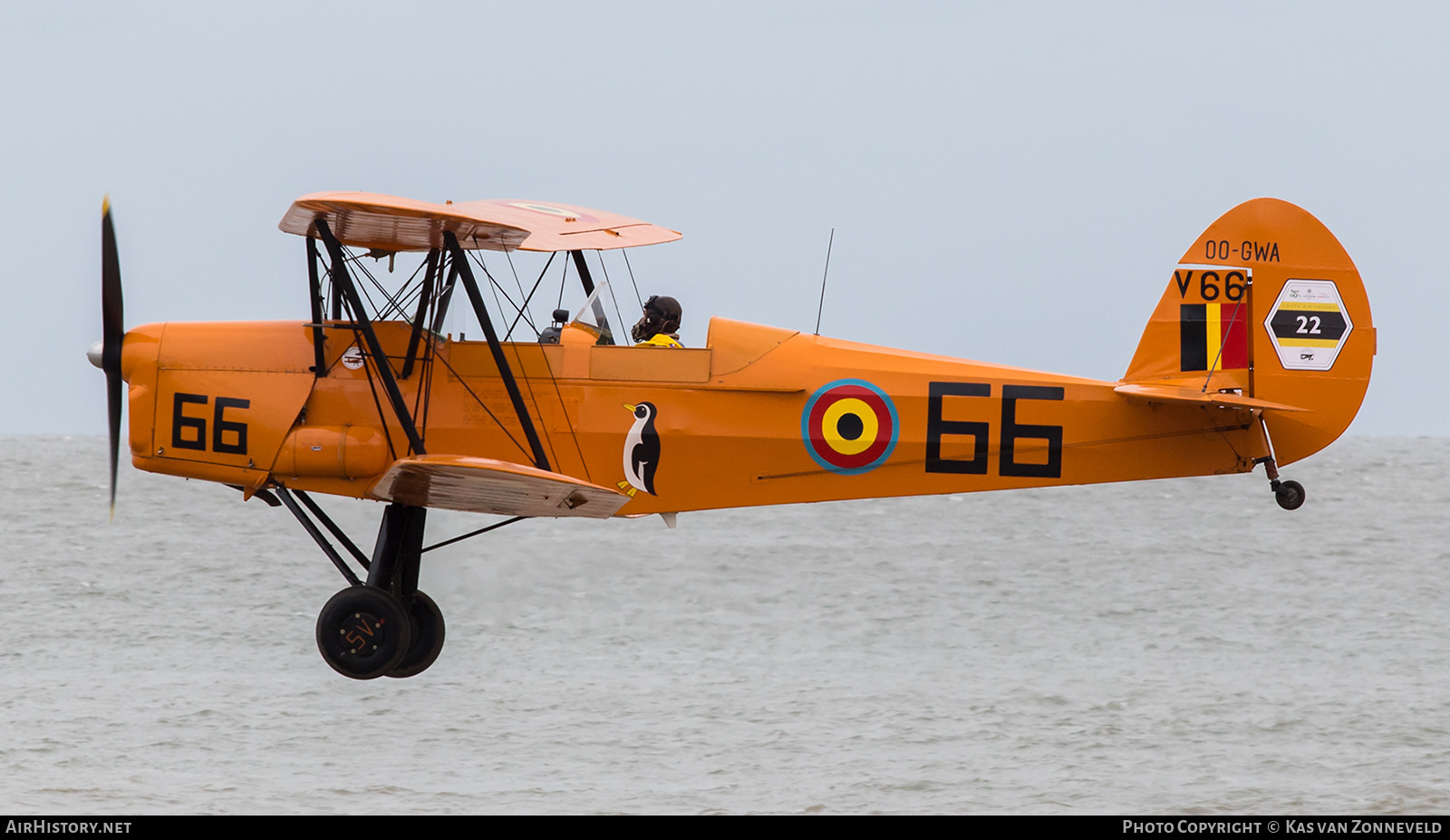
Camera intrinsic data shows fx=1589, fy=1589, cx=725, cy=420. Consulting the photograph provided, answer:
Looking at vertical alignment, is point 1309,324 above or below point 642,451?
above

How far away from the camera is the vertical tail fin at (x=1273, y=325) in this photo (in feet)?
33.7

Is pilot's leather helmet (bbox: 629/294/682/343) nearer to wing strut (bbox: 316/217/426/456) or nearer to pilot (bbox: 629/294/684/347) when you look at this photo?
pilot (bbox: 629/294/684/347)

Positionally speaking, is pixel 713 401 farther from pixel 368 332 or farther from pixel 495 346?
pixel 368 332

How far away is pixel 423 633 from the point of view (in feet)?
36.8

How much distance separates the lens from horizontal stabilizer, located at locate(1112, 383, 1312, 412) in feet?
32.5

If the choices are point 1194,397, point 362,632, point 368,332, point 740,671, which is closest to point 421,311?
point 368,332

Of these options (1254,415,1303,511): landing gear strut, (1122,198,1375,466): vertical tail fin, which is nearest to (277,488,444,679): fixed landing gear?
(1122,198,1375,466): vertical tail fin

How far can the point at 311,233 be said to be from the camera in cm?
1024

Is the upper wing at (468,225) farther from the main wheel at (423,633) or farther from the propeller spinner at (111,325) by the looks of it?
the main wheel at (423,633)

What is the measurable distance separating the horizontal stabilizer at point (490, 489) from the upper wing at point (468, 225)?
1.47 metres

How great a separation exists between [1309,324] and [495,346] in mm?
5232
